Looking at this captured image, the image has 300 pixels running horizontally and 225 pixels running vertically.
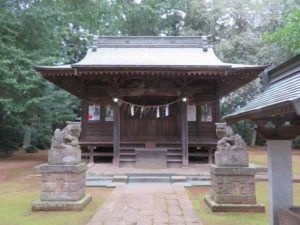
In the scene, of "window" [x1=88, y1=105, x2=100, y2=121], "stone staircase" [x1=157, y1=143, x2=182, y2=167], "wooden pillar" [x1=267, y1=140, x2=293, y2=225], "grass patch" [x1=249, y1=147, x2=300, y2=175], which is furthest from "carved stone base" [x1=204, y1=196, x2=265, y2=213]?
"window" [x1=88, y1=105, x2=100, y2=121]

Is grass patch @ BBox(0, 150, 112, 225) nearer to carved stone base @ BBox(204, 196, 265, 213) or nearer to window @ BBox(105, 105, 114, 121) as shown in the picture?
carved stone base @ BBox(204, 196, 265, 213)

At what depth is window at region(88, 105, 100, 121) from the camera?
15164 mm

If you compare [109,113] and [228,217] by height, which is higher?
[109,113]

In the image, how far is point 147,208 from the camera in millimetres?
7566

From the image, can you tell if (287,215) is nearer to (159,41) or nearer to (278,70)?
(278,70)

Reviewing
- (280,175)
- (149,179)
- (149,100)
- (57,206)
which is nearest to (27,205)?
(57,206)

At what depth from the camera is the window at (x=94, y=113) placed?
1516cm

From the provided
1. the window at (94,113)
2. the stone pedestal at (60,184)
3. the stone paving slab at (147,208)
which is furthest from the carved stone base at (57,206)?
the window at (94,113)

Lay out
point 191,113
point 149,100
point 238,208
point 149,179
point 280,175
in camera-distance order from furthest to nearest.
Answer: point 149,100 < point 191,113 < point 149,179 < point 238,208 < point 280,175

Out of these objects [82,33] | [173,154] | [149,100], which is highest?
[82,33]

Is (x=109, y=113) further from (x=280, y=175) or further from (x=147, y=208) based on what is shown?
(x=280, y=175)

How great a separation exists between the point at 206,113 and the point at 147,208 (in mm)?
8455

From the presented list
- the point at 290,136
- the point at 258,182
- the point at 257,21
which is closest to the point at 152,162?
the point at 258,182

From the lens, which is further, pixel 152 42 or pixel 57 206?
pixel 152 42
